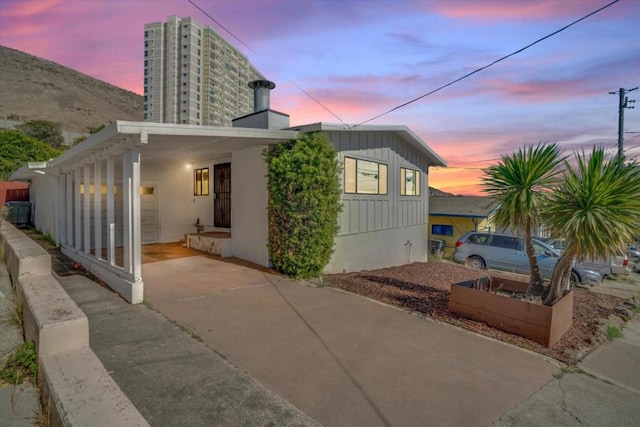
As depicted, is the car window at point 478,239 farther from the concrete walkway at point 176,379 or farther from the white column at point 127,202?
the white column at point 127,202

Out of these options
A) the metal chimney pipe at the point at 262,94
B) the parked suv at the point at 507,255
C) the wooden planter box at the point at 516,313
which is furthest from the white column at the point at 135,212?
the parked suv at the point at 507,255

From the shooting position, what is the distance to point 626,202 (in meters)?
4.88

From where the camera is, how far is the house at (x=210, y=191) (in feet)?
20.4

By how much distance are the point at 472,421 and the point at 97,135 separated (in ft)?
23.0

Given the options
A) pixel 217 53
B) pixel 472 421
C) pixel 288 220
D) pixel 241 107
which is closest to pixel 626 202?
pixel 472 421

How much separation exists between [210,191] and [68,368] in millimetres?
9065

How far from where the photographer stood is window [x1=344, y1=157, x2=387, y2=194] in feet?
30.5

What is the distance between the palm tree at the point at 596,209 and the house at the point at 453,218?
18.3 metres

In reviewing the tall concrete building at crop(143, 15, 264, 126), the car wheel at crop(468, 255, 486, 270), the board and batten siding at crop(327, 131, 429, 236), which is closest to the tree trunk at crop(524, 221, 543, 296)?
the board and batten siding at crop(327, 131, 429, 236)

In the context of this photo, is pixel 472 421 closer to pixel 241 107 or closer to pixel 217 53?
pixel 241 107

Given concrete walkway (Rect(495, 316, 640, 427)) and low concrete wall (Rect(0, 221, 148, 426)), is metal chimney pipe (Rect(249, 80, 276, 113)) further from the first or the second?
concrete walkway (Rect(495, 316, 640, 427))

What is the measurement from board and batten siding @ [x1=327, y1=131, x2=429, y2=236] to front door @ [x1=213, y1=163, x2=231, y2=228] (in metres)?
3.79

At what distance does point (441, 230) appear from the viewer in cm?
2530

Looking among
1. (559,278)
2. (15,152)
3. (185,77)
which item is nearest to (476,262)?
(559,278)
